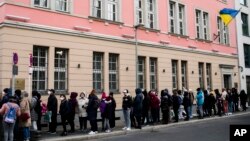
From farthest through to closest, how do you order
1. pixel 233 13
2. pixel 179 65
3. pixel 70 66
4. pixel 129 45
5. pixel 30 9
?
1. pixel 233 13
2. pixel 179 65
3. pixel 129 45
4. pixel 70 66
5. pixel 30 9

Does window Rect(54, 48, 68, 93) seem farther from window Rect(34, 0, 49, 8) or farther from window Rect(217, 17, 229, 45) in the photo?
window Rect(217, 17, 229, 45)

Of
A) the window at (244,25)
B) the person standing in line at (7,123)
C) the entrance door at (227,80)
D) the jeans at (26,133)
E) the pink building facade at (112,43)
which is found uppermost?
the window at (244,25)

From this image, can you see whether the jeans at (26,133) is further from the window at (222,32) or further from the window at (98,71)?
the window at (222,32)

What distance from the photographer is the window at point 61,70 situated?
15782mm

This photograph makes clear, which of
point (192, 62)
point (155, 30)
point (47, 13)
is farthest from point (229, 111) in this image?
point (47, 13)

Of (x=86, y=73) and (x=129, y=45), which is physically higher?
(x=129, y=45)

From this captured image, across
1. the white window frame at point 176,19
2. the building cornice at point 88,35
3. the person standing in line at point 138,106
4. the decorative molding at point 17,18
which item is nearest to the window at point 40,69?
the building cornice at point 88,35

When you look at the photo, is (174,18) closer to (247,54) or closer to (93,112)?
(247,54)

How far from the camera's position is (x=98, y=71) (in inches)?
A: 701

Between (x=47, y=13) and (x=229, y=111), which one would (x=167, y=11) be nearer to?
(x=229, y=111)

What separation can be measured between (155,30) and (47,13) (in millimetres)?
8353

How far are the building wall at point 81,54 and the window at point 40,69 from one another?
0.27 meters

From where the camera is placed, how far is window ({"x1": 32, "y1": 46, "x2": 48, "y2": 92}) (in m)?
14.9

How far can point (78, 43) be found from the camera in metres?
16.6
